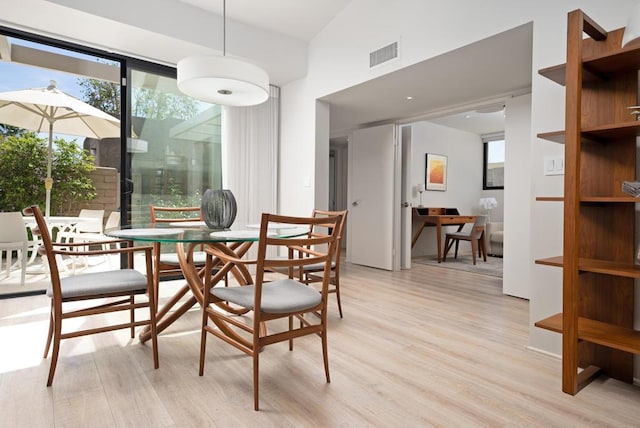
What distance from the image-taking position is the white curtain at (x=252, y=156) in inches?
171

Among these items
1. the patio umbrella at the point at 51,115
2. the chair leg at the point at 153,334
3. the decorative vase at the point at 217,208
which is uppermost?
the patio umbrella at the point at 51,115

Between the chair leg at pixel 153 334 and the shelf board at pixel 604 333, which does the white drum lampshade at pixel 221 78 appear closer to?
the chair leg at pixel 153 334

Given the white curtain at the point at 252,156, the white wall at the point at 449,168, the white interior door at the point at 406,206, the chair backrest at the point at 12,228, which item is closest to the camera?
the chair backrest at the point at 12,228

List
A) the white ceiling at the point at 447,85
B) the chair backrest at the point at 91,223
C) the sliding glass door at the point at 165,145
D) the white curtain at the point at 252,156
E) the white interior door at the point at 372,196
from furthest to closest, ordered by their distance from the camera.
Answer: the white interior door at the point at 372,196 < the chair backrest at the point at 91,223 < the white curtain at the point at 252,156 < the sliding glass door at the point at 165,145 < the white ceiling at the point at 447,85

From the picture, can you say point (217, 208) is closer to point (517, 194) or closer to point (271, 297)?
point (271, 297)

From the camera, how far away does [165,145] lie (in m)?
4.01

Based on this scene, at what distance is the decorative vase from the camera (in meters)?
2.40

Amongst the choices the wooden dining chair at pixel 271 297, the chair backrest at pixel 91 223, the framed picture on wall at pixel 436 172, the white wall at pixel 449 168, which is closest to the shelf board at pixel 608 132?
the wooden dining chair at pixel 271 297

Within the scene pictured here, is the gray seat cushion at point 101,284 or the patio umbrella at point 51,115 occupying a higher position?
the patio umbrella at point 51,115

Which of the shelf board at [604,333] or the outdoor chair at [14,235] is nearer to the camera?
the shelf board at [604,333]

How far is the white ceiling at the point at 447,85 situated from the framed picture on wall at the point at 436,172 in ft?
5.33

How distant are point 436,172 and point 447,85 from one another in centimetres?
310

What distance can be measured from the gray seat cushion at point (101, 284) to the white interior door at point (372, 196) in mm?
3566

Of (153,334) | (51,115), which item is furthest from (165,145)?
(153,334)
